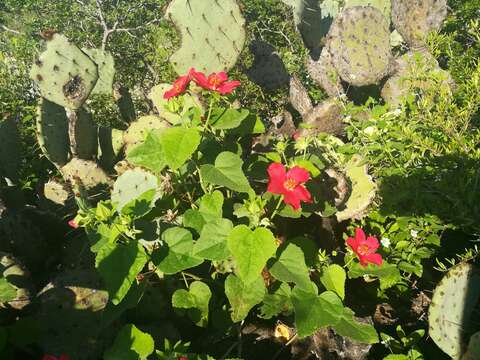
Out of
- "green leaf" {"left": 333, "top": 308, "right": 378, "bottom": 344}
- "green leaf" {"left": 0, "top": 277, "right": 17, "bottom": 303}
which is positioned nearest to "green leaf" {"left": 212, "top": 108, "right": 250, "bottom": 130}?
"green leaf" {"left": 333, "top": 308, "right": 378, "bottom": 344}

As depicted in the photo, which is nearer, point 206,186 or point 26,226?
point 206,186

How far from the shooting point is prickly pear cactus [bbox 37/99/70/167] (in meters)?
3.01

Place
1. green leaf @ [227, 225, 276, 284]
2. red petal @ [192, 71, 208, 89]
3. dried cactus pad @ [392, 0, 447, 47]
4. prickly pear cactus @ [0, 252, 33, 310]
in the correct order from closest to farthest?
green leaf @ [227, 225, 276, 284]
red petal @ [192, 71, 208, 89]
prickly pear cactus @ [0, 252, 33, 310]
dried cactus pad @ [392, 0, 447, 47]

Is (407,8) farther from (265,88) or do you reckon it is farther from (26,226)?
(26,226)

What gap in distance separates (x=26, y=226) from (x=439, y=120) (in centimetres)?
217

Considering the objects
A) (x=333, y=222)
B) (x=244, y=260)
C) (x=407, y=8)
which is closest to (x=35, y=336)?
(x=244, y=260)

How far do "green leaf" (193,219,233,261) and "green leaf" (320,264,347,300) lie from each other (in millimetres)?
430

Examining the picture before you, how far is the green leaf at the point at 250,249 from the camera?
125 centimetres

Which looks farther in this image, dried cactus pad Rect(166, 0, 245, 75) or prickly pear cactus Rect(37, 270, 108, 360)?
dried cactus pad Rect(166, 0, 245, 75)

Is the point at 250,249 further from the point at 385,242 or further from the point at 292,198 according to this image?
the point at 385,242

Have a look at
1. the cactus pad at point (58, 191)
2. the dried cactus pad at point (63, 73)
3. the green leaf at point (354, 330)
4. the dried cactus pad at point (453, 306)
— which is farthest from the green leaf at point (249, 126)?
the cactus pad at point (58, 191)

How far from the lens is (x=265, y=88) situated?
3740 mm

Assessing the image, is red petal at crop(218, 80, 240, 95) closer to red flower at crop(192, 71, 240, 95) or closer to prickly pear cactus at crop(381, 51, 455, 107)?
red flower at crop(192, 71, 240, 95)

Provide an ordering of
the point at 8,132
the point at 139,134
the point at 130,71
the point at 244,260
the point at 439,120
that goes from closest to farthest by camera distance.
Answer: the point at 244,260, the point at 439,120, the point at 139,134, the point at 8,132, the point at 130,71
